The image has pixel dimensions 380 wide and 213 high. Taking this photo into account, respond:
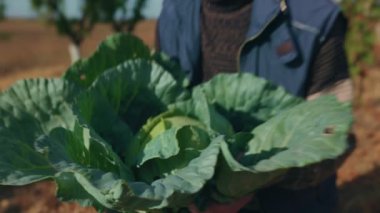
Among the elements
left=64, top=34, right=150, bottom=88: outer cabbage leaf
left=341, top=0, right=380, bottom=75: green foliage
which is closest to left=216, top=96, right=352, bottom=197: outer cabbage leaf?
left=64, top=34, right=150, bottom=88: outer cabbage leaf

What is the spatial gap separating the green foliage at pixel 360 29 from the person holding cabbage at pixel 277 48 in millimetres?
3506

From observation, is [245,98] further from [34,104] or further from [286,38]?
[34,104]

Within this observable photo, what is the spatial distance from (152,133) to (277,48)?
0.49 meters

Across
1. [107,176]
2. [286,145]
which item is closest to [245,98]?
[286,145]

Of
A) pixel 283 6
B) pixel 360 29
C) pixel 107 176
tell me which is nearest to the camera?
pixel 107 176

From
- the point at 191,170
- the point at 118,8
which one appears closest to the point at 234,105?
the point at 191,170

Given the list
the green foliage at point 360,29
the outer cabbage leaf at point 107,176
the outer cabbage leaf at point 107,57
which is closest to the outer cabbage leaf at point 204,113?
the outer cabbage leaf at point 107,176

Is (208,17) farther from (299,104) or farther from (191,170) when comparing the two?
(191,170)

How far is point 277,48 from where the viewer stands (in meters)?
2.21

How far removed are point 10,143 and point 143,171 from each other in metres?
0.39

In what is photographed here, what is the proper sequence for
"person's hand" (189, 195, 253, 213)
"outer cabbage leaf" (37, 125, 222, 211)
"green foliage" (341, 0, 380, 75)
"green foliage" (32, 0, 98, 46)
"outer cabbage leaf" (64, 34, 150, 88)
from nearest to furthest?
"outer cabbage leaf" (37, 125, 222, 211), "person's hand" (189, 195, 253, 213), "outer cabbage leaf" (64, 34, 150, 88), "green foliage" (341, 0, 380, 75), "green foliage" (32, 0, 98, 46)

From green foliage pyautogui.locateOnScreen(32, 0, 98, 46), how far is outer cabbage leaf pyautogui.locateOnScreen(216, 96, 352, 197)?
35.5 ft

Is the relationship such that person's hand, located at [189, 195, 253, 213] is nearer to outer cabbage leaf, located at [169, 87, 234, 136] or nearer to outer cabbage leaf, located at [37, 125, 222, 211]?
outer cabbage leaf, located at [37, 125, 222, 211]

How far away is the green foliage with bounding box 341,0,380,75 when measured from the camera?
572 centimetres
